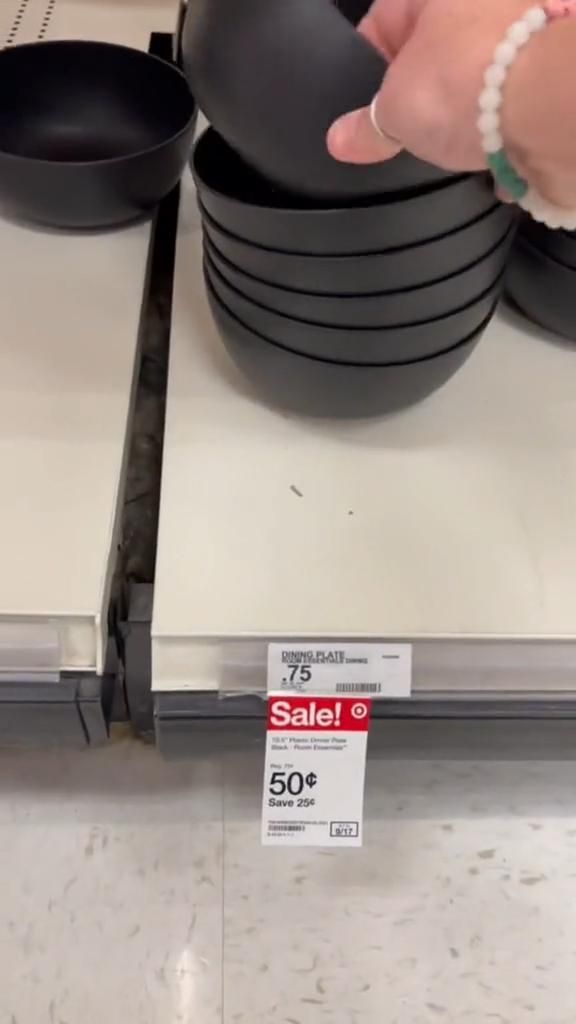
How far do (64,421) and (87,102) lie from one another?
0.40 meters

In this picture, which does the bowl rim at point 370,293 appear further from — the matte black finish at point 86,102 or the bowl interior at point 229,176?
the matte black finish at point 86,102

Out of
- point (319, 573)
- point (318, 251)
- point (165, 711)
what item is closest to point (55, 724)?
point (165, 711)

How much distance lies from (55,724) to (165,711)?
0.22ft

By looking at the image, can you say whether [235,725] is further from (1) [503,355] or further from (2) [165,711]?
(1) [503,355]

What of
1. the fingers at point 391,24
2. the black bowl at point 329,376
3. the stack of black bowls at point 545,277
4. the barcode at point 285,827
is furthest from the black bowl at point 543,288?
the barcode at point 285,827

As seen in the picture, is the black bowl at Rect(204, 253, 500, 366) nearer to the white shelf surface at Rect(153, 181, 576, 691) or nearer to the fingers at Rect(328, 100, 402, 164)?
the white shelf surface at Rect(153, 181, 576, 691)

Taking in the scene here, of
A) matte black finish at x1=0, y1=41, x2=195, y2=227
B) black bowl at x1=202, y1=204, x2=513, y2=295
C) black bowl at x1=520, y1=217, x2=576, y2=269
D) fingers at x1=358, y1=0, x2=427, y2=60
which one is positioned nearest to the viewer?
fingers at x1=358, y1=0, x2=427, y2=60

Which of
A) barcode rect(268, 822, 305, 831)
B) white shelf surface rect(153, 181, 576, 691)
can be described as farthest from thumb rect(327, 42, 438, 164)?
barcode rect(268, 822, 305, 831)

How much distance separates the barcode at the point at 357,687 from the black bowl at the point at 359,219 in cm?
24

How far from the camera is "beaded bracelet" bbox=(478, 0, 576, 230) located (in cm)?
34

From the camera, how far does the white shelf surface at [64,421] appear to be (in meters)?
0.59

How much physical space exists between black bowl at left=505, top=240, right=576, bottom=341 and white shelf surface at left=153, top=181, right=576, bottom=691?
1.6 inches

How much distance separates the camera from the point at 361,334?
0.61 metres

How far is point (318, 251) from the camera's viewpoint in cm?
58
